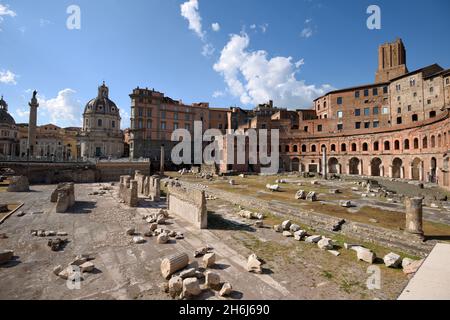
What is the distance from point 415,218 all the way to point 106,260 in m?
10.9

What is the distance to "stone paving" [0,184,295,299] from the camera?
5367 millimetres

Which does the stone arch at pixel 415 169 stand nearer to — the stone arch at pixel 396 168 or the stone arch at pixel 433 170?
the stone arch at pixel 396 168

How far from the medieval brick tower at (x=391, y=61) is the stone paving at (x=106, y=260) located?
55.0 meters

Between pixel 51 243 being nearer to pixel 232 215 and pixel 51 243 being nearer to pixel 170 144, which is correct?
pixel 232 215

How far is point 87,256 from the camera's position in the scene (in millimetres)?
7223

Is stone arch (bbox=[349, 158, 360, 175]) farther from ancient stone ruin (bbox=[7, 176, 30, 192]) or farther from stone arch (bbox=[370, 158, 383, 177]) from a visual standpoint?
ancient stone ruin (bbox=[7, 176, 30, 192])

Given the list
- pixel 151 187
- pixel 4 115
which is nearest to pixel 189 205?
pixel 151 187

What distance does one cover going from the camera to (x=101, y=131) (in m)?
53.5

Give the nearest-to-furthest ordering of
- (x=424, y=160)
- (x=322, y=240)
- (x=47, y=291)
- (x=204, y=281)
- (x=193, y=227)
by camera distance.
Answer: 1. (x=47, y=291)
2. (x=204, y=281)
3. (x=322, y=240)
4. (x=193, y=227)
5. (x=424, y=160)

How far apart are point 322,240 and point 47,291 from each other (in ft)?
27.8

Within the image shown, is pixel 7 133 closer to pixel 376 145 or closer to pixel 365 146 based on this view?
pixel 365 146

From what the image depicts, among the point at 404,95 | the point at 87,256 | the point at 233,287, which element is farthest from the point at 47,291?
the point at 404,95

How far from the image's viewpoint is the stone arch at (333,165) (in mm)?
42834

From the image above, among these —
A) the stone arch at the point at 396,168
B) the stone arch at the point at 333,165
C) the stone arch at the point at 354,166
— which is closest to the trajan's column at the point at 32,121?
the stone arch at the point at 333,165
